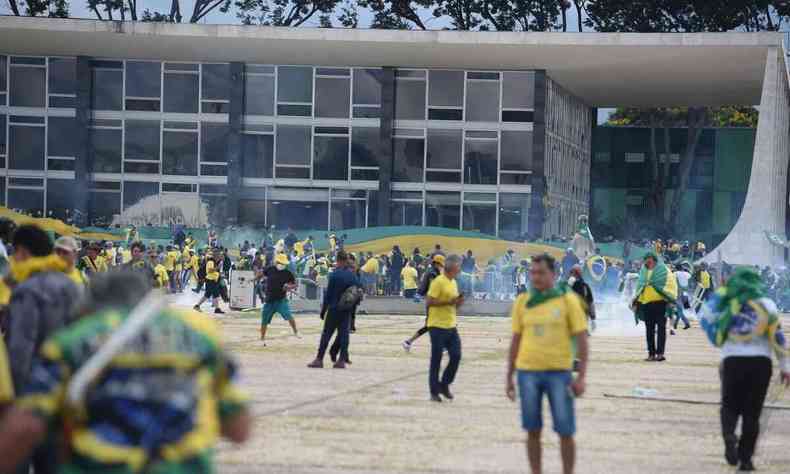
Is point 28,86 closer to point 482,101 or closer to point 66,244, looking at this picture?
point 482,101

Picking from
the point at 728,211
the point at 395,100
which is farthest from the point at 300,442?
the point at 728,211

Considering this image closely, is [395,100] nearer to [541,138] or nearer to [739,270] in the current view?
[541,138]

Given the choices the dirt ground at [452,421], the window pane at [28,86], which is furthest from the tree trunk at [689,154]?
the dirt ground at [452,421]

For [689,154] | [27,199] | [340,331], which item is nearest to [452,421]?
[340,331]

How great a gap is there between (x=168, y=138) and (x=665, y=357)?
33413 mm

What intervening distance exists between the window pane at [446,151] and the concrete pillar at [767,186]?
10203 mm

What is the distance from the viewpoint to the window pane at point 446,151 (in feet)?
169

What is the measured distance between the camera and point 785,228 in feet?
158

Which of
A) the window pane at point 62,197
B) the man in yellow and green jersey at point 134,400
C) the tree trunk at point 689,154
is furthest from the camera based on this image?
the tree trunk at point 689,154

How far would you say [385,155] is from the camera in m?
51.2

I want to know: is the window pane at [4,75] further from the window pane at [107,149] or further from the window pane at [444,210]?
the window pane at [444,210]

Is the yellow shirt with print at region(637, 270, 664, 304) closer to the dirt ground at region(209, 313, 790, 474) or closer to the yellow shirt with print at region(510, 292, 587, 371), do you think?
the dirt ground at region(209, 313, 790, 474)

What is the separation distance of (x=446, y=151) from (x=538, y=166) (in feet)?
11.4

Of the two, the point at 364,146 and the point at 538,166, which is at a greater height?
the point at 364,146
